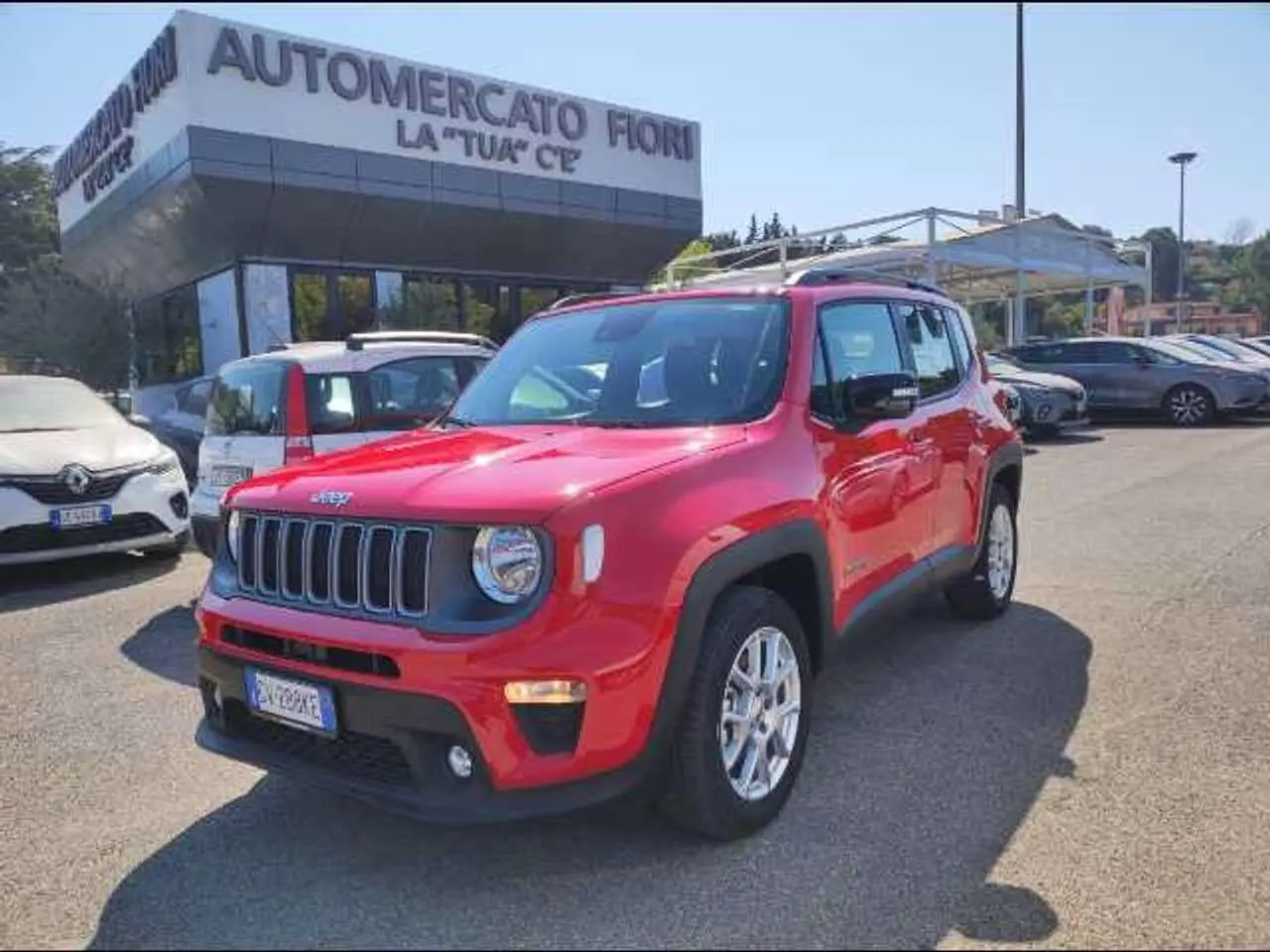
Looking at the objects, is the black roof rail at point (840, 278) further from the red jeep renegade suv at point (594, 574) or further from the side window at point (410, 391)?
the side window at point (410, 391)

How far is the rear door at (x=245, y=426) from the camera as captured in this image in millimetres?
6277

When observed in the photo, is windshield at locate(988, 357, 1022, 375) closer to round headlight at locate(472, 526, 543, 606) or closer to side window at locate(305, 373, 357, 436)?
side window at locate(305, 373, 357, 436)

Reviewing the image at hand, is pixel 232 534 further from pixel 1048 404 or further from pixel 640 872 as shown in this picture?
pixel 1048 404

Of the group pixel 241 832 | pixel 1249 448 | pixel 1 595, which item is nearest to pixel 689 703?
pixel 241 832

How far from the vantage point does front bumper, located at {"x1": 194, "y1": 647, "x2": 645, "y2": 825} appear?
8.68 feet

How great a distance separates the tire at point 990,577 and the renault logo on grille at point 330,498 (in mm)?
3384

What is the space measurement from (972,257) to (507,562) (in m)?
20.6

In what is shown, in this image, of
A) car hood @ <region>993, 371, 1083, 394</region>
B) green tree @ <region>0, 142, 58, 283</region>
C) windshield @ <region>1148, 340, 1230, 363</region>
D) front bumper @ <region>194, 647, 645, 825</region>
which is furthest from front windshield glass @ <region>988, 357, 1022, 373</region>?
green tree @ <region>0, 142, 58, 283</region>

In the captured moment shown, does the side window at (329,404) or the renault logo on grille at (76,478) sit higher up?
the side window at (329,404)

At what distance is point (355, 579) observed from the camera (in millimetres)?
2910

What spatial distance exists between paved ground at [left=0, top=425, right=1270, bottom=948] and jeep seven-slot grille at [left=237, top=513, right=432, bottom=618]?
823mm

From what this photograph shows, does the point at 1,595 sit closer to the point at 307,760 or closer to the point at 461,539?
the point at 307,760

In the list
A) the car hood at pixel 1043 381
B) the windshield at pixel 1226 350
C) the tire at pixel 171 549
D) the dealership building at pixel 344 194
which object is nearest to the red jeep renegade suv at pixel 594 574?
the tire at pixel 171 549

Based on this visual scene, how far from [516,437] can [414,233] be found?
52.2 ft
